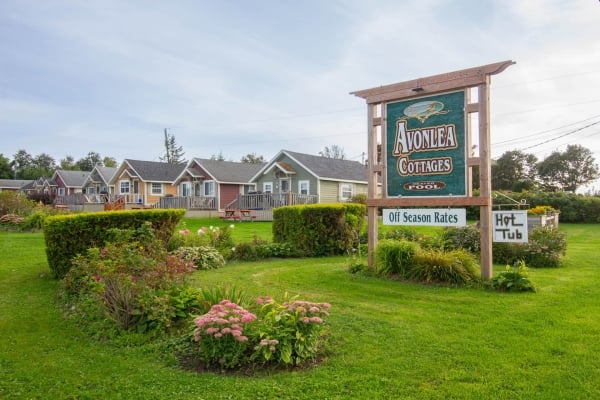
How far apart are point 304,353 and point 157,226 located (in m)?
6.29

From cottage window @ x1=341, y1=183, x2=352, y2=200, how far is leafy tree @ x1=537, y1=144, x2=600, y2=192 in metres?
25.1

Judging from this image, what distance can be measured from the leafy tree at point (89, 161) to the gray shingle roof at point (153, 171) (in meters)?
54.4

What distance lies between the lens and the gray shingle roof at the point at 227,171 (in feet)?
113

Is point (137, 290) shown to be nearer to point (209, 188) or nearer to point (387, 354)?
point (387, 354)

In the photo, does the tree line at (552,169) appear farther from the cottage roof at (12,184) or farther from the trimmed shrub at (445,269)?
the cottage roof at (12,184)

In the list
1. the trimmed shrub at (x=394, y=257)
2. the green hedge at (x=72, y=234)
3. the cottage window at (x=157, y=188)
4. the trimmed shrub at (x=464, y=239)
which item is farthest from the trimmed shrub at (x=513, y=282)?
the cottage window at (x=157, y=188)

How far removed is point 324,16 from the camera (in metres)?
11.2

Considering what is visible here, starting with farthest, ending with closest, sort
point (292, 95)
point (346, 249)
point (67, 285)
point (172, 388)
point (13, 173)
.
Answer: point (13, 173)
point (292, 95)
point (346, 249)
point (67, 285)
point (172, 388)

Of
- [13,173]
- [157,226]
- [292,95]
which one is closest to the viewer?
[157,226]

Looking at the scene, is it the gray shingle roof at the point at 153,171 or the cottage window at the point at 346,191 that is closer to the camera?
the cottage window at the point at 346,191

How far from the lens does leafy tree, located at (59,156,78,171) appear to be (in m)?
84.6

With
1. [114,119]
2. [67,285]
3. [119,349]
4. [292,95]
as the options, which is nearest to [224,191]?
[114,119]

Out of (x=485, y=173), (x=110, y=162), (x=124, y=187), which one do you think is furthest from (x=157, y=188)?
(x=110, y=162)

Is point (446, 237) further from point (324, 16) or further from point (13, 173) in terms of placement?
point (13, 173)
